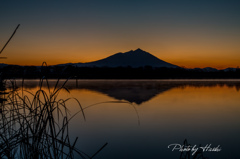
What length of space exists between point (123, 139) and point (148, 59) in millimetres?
183227

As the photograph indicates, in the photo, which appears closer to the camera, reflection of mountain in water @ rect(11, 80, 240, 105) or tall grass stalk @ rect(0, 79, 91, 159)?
tall grass stalk @ rect(0, 79, 91, 159)

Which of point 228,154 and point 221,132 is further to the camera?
point 221,132

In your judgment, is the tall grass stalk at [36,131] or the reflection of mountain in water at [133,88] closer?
the tall grass stalk at [36,131]

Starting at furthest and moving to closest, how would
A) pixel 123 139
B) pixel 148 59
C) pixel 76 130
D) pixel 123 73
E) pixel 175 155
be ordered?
pixel 148 59 < pixel 123 73 < pixel 76 130 < pixel 123 139 < pixel 175 155

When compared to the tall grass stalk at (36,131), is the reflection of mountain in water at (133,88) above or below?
below

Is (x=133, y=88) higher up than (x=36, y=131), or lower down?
lower down

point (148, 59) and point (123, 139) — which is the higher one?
point (148, 59)

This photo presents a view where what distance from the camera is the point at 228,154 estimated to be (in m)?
3.82

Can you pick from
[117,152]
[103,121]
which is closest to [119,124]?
[103,121]

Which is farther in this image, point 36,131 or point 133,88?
point 133,88

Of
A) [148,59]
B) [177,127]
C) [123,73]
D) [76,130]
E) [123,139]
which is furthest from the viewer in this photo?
[148,59]

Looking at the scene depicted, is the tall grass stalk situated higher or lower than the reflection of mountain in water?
higher

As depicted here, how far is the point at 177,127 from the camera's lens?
591 centimetres

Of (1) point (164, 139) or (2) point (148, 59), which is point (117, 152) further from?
(2) point (148, 59)
